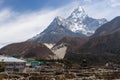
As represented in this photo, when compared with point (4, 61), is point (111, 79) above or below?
below

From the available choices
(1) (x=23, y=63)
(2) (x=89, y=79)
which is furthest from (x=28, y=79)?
(1) (x=23, y=63)

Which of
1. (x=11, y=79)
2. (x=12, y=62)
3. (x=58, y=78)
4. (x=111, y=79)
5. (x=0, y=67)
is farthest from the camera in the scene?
(x=12, y=62)

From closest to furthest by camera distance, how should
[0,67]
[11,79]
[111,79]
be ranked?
[11,79] → [111,79] → [0,67]

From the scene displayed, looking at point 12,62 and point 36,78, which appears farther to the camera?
point 12,62

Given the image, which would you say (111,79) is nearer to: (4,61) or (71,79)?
(71,79)

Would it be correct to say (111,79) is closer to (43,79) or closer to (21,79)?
(43,79)

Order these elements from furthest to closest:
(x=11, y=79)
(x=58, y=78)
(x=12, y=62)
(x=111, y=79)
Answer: (x=12, y=62)
(x=111, y=79)
(x=58, y=78)
(x=11, y=79)

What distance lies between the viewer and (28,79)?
102m

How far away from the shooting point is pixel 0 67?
14375cm

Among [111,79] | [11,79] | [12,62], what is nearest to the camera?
[11,79]

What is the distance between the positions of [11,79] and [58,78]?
15.5m

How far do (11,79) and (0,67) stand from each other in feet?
143

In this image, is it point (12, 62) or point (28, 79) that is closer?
point (28, 79)

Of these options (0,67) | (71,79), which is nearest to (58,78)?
(71,79)
